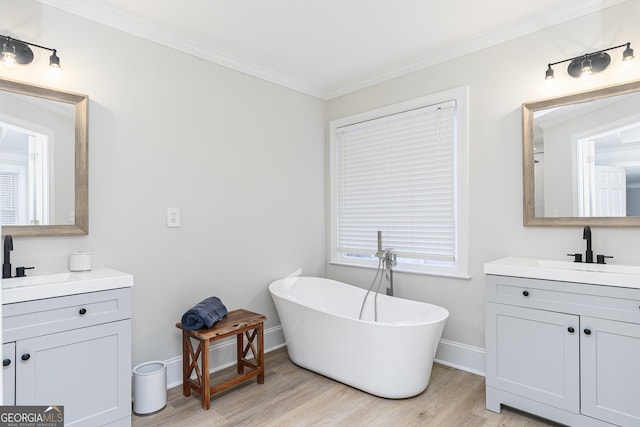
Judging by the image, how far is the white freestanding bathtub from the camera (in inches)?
97.7

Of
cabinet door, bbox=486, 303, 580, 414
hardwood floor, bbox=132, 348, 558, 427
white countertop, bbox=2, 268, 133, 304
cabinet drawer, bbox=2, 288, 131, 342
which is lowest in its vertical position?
hardwood floor, bbox=132, 348, 558, 427

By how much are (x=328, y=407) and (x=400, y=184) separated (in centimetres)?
188

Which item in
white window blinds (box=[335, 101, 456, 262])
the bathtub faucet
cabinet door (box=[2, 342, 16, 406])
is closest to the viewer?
cabinet door (box=[2, 342, 16, 406])

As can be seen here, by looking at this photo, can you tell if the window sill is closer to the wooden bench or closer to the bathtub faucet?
the bathtub faucet

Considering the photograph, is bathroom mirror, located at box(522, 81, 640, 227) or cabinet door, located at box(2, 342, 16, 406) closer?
Result: cabinet door, located at box(2, 342, 16, 406)

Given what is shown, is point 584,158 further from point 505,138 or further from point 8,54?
point 8,54

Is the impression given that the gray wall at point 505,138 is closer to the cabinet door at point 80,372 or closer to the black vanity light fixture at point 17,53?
the cabinet door at point 80,372

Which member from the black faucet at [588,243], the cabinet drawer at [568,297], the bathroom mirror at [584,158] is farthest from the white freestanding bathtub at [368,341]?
the bathroom mirror at [584,158]

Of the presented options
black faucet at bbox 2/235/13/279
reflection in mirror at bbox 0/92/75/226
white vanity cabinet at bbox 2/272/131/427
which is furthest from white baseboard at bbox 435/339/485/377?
black faucet at bbox 2/235/13/279

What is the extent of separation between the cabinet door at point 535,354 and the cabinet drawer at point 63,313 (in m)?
2.17

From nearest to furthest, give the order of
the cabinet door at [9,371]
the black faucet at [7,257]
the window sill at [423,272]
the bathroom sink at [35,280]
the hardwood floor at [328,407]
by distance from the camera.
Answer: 1. the cabinet door at [9,371]
2. the bathroom sink at [35,280]
3. the black faucet at [7,257]
4. the hardwood floor at [328,407]
5. the window sill at [423,272]

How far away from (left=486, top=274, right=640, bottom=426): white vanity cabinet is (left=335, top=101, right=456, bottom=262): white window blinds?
810 mm

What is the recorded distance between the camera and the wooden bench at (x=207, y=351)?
2471 millimetres

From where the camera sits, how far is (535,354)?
2258 millimetres
